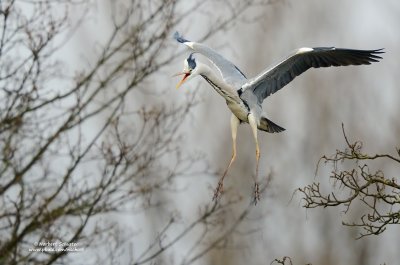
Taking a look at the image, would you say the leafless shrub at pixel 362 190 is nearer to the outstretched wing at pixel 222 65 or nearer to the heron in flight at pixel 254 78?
the heron in flight at pixel 254 78

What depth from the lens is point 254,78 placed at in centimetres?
553

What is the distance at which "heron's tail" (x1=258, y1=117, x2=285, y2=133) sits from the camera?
5.66 metres

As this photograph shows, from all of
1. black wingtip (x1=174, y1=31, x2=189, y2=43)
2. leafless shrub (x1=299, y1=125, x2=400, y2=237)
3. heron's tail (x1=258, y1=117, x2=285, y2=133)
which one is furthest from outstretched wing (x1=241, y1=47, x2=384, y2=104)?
leafless shrub (x1=299, y1=125, x2=400, y2=237)

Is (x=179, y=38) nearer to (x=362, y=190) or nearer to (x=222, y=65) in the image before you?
(x=222, y=65)

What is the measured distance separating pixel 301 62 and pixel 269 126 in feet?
1.47

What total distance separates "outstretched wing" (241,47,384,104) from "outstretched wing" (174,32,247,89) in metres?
0.08

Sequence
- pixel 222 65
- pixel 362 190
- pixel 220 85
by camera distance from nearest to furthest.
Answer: pixel 362 190
pixel 220 85
pixel 222 65

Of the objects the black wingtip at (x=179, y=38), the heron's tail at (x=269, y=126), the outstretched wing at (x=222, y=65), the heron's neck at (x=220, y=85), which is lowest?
the heron's tail at (x=269, y=126)

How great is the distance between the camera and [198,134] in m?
15.6

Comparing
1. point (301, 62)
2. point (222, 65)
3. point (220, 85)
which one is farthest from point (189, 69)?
point (301, 62)

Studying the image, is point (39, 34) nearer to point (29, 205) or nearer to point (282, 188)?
point (29, 205)

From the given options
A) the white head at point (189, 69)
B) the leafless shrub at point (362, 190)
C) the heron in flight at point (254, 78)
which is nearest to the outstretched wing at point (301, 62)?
the heron in flight at point (254, 78)

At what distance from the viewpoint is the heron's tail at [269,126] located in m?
5.66

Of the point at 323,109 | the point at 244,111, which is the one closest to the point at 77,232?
the point at 244,111
